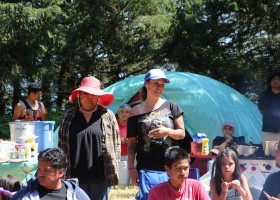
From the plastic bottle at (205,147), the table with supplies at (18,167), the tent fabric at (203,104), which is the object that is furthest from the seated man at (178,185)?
the tent fabric at (203,104)

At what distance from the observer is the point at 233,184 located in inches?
153

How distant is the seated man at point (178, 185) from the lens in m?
3.26

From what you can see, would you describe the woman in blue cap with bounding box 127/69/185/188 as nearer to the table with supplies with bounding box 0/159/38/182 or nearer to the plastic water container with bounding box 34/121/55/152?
the table with supplies with bounding box 0/159/38/182

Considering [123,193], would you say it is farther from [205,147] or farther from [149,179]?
[149,179]

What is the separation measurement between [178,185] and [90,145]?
2.40ft

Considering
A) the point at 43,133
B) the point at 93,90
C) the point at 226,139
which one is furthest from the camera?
the point at 226,139

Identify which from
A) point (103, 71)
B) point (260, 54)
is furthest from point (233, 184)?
point (103, 71)

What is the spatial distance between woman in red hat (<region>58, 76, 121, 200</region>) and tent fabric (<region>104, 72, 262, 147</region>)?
12.0 feet

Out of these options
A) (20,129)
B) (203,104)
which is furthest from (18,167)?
(203,104)

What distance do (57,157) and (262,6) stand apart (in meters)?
9.50

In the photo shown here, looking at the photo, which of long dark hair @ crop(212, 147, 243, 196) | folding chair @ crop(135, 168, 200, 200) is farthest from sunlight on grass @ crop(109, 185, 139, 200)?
folding chair @ crop(135, 168, 200, 200)

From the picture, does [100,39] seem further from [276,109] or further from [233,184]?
[233,184]

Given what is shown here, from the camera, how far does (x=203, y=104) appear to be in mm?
7270

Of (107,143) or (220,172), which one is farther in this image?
(220,172)
